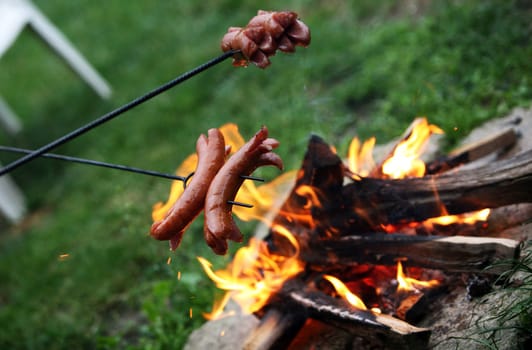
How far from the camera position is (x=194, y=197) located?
90.0 inches

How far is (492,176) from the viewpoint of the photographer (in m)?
2.69

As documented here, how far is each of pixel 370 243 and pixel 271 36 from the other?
3.52 ft

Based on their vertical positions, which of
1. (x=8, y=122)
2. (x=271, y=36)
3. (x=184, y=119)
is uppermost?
(x=8, y=122)

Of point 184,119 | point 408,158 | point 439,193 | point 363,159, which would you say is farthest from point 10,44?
point 439,193

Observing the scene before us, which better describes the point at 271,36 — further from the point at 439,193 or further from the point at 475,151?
the point at 475,151

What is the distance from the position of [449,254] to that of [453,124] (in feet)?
5.37

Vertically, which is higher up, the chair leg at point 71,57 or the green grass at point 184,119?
the chair leg at point 71,57

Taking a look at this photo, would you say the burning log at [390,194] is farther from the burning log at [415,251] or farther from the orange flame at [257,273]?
the orange flame at [257,273]

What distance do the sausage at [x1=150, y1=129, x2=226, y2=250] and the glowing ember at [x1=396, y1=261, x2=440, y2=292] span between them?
977 mm

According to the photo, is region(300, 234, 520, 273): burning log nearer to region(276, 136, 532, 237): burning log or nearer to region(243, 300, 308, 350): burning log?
region(276, 136, 532, 237): burning log

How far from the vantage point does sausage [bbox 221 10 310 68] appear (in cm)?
226

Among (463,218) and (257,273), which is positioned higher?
(257,273)

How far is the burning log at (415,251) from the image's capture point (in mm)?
2506

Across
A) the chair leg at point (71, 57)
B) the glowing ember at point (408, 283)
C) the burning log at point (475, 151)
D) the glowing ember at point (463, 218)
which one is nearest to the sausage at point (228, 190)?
the glowing ember at point (408, 283)
